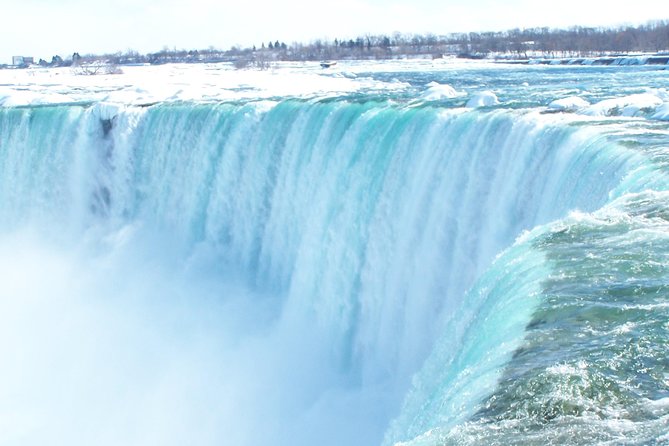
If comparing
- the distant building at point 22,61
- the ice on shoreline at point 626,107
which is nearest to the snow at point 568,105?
the ice on shoreline at point 626,107

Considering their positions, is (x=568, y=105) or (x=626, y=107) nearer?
(x=626, y=107)

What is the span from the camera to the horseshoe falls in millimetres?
4773

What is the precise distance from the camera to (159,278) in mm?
16641

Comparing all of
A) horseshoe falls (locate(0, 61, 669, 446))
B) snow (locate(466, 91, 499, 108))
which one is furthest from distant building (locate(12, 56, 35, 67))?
snow (locate(466, 91, 499, 108))

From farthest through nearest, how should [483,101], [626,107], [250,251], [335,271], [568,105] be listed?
1. [250,251]
2. [483,101]
3. [568,105]
4. [626,107]
5. [335,271]

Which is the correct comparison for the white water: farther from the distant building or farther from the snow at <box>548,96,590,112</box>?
the distant building

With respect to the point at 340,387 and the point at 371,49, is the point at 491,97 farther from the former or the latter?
the point at 371,49

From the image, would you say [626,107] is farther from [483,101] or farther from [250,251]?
[250,251]

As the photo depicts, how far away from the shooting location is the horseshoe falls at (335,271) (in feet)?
15.7

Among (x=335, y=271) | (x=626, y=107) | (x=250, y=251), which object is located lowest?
(x=250, y=251)

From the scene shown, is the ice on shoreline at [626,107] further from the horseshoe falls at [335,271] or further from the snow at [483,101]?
the snow at [483,101]

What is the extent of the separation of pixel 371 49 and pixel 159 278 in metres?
82.9

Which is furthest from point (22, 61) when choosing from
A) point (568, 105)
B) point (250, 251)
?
point (568, 105)

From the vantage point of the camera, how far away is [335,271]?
499 inches
